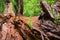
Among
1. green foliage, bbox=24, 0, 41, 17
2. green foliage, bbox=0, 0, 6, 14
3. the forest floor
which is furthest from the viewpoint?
green foliage, bbox=0, 0, 6, 14

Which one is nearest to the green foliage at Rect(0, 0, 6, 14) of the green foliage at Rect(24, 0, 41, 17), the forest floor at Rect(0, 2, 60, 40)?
the green foliage at Rect(24, 0, 41, 17)

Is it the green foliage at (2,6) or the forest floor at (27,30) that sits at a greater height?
the forest floor at (27,30)

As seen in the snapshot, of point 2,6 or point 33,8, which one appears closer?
point 33,8

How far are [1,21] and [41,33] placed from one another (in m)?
0.79

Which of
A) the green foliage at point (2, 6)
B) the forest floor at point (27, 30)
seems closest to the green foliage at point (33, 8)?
the green foliage at point (2, 6)

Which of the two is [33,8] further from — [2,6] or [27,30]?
[27,30]

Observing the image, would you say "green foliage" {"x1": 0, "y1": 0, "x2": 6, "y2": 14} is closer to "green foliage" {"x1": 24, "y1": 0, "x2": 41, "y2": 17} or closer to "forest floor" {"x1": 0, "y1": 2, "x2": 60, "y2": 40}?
"green foliage" {"x1": 24, "y1": 0, "x2": 41, "y2": 17}

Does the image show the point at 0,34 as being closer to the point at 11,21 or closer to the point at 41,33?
the point at 11,21

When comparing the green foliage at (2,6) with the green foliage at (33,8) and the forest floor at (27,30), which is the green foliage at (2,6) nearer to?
the green foliage at (33,8)

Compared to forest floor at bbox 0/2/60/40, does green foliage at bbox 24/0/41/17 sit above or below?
below

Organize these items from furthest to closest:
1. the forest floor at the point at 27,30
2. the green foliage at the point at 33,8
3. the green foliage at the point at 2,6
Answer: the green foliage at the point at 2,6 → the green foliage at the point at 33,8 → the forest floor at the point at 27,30

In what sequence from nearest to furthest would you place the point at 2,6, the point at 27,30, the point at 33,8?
the point at 27,30 → the point at 33,8 → the point at 2,6

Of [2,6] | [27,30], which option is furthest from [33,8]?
[27,30]

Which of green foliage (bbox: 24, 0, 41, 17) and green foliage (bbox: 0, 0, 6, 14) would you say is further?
green foliage (bbox: 0, 0, 6, 14)
